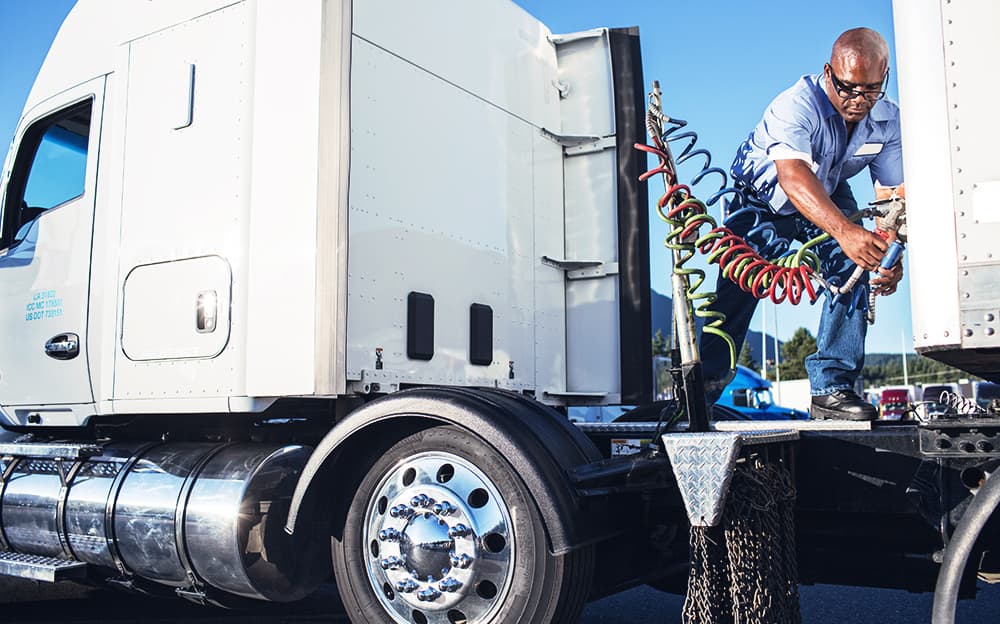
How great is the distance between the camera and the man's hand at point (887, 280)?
3.60 meters

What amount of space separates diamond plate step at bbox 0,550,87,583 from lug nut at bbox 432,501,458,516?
226cm

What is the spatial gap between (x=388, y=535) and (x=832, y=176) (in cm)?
264

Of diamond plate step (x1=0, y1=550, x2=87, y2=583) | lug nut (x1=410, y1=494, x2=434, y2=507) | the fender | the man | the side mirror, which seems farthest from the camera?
the side mirror

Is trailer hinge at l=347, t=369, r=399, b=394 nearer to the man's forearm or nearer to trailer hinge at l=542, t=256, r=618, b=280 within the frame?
trailer hinge at l=542, t=256, r=618, b=280

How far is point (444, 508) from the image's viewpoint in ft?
11.1

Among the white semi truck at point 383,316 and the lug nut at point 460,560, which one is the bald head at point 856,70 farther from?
the lug nut at point 460,560

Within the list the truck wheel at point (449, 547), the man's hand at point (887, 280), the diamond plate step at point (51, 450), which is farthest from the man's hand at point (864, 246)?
the diamond plate step at point (51, 450)

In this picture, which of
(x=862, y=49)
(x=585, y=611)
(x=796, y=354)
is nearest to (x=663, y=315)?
(x=796, y=354)

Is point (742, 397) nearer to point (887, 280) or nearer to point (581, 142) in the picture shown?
point (581, 142)

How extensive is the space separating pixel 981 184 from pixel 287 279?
9.00 ft

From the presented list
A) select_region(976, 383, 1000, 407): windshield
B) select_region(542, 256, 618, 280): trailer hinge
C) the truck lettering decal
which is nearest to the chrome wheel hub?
select_region(542, 256, 618, 280): trailer hinge

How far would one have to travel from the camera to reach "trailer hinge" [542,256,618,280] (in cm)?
522

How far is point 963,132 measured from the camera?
2.56m

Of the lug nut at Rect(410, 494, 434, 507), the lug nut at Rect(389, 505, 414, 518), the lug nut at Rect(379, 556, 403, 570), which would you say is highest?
the lug nut at Rect(410, 494, 434, 507)
